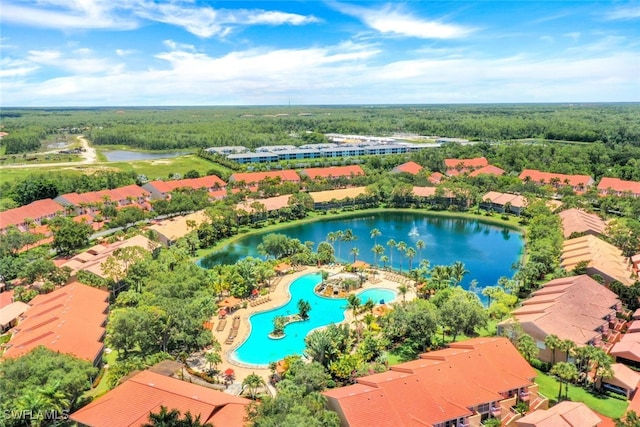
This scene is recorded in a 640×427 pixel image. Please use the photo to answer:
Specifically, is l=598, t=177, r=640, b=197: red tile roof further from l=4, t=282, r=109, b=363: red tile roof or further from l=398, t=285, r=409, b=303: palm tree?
l=4, t=282, r=109, b=363: red tile roof

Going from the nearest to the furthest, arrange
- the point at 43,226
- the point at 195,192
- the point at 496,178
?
the point at 43,226, the point at 195,192, the point at 496,178

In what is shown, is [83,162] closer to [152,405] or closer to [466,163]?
[466,163]

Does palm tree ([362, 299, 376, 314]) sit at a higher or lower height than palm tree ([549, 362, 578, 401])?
lower

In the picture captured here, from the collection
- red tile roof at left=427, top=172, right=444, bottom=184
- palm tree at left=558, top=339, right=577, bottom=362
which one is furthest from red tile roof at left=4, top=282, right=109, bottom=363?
red tile roof at left=427, top=172, right=444, bottom=184

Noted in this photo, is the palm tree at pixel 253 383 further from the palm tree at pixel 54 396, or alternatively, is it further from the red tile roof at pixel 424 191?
the red tile roof at pixel 424 191

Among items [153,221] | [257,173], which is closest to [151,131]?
[257,173]

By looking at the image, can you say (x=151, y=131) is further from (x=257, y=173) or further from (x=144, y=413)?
(x=144, y=413)

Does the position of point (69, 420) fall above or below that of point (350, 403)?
below
